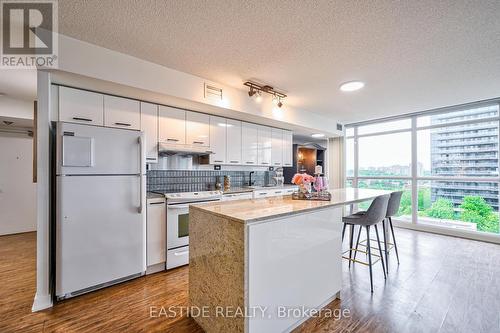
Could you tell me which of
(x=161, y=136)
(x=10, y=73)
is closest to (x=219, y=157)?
(x=161, y=136)

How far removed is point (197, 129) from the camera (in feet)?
11.1

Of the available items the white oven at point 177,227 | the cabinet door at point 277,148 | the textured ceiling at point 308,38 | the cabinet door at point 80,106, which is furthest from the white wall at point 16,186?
the cabinet door at point 277,148

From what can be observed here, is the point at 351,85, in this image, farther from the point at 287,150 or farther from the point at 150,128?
the point at 150,128

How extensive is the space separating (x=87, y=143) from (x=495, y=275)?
4843 mm

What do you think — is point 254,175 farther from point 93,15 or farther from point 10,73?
point 10,73

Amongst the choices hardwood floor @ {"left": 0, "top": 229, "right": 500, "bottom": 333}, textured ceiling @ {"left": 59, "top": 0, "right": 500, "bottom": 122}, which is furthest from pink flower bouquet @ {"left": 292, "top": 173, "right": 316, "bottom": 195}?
textured ceiling @ {"left": 59, "top": 0, "right": 500, "bottom": 122}

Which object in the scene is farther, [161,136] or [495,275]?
[161,136]

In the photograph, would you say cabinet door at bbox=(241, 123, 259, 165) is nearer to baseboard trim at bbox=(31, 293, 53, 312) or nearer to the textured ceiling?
the textured ceiling

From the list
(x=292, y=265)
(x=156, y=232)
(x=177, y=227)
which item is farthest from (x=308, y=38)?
(x=156, y=232)

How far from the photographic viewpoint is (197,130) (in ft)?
11.1

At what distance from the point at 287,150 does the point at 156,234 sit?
3174 millimetres

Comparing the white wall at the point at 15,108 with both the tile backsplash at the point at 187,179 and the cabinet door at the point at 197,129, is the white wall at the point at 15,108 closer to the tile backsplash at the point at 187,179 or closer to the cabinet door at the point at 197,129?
the tile backsplash at the point at 187,179

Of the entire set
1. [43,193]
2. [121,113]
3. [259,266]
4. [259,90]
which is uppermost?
[259,90]

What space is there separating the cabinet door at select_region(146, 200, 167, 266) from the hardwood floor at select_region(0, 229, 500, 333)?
22cm
